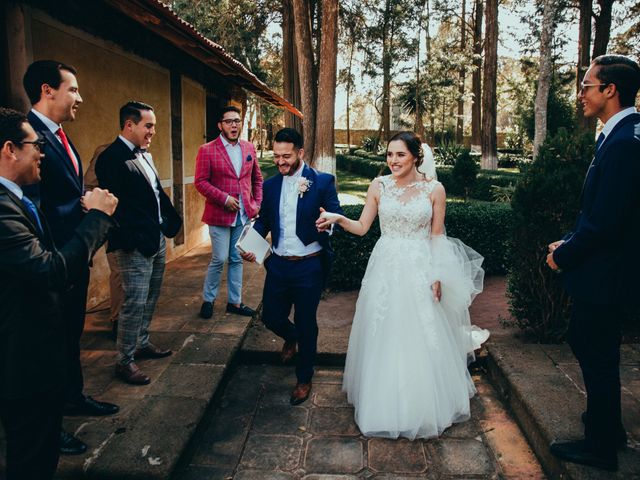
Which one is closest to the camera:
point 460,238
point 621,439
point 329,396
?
point 621,439

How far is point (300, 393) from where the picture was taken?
4.10 m

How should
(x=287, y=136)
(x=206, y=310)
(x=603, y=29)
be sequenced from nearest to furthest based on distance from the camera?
(x=287, y=136), (x=206, y=310), (x=603, y=29)

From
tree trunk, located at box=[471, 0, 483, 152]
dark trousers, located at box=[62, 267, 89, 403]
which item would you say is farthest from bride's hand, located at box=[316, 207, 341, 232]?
tree trunk, located at box=[471, 0, 483, 152]

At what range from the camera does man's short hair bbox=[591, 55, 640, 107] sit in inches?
106

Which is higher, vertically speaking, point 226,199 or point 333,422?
point 226,199

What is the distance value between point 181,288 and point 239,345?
2031 mm

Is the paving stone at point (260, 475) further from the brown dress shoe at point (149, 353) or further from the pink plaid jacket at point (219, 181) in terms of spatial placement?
the pink plaid jacket at point (219, 181)

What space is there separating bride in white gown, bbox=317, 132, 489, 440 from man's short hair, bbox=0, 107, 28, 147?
2.08 m

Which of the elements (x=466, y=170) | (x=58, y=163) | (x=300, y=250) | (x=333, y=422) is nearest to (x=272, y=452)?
(x=333, y=422)

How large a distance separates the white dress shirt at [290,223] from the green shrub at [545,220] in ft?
6.64

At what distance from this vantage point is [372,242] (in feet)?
22.6

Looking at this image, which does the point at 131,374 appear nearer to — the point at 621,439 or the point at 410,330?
the point at 410,330

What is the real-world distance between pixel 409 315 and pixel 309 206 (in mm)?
1152

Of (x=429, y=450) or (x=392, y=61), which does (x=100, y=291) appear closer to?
(x=429, y=450)
